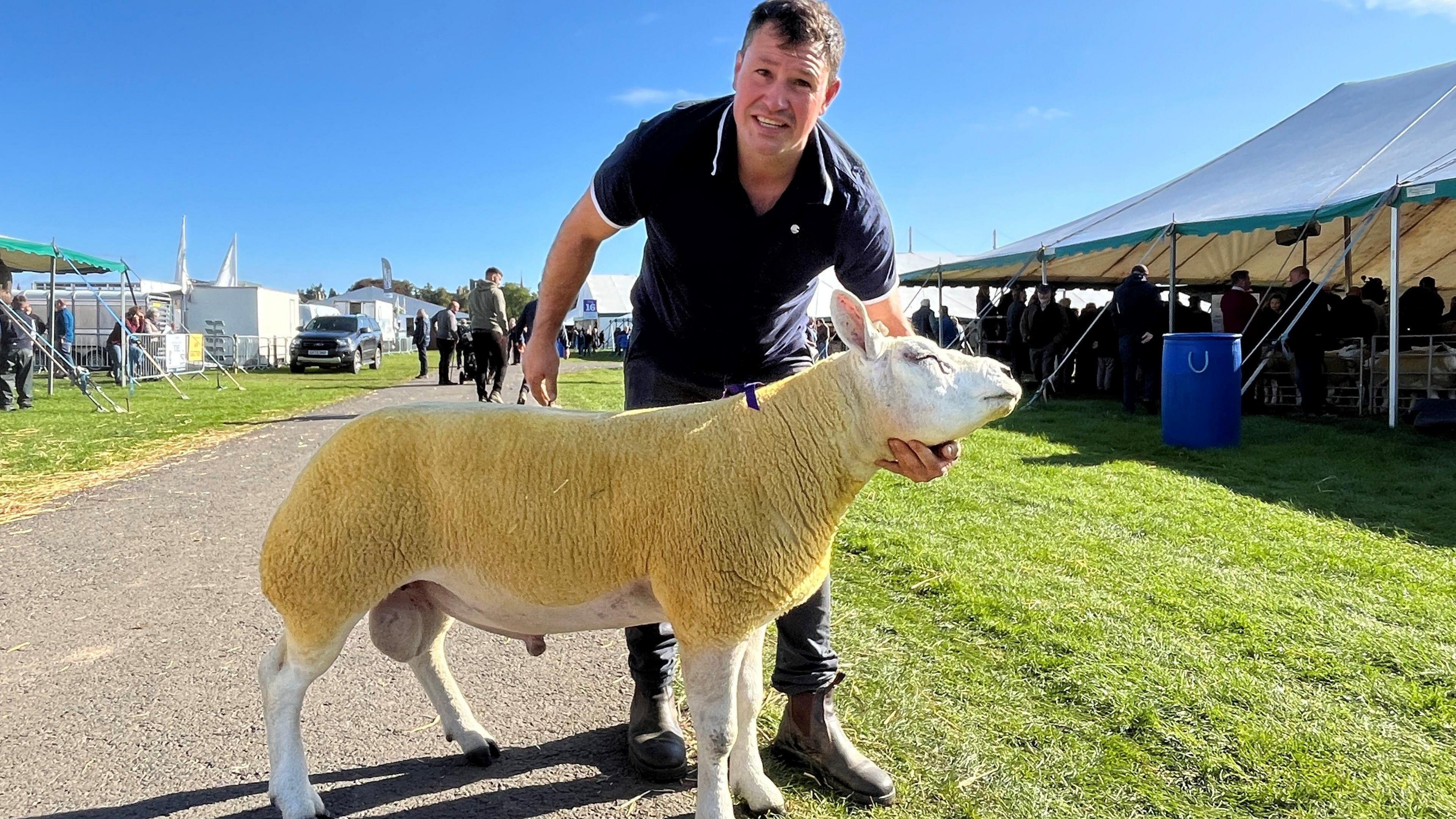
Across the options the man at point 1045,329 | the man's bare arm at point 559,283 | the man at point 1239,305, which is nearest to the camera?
the man's bare arm at point 559,283

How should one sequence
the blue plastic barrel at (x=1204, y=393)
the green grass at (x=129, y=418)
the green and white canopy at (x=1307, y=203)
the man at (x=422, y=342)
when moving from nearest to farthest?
the green grass at (x=129, y=418) → the blue plastic barrel at (x=1204, y=393) → the green and white canopy at (x=1307, y=203) → the man at (x=422, y=342)

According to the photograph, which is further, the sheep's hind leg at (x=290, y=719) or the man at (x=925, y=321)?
the man at (x=925, y=321)

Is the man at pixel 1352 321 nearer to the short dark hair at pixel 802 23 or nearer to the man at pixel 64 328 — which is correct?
the short dark hair at pixel 802 23

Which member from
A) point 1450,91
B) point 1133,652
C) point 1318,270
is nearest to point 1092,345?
point 1450,91

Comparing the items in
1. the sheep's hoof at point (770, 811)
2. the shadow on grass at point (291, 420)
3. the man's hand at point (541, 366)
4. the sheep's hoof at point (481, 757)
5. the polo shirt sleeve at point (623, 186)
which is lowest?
the sheep's hoof at point (770, 811)

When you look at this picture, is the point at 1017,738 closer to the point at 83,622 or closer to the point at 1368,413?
the point at 83,622

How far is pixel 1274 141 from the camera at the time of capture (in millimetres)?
13602

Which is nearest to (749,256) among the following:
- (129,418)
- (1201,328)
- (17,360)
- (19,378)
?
(129,418)

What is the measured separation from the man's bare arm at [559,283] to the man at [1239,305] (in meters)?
11.7

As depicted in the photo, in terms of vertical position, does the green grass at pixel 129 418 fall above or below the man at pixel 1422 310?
below

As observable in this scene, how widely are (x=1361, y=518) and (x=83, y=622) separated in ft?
22.4

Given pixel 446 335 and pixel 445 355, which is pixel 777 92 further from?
pixel 445 355

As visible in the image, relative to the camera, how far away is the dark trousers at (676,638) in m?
2.37

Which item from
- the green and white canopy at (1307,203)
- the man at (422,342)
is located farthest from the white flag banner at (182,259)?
the green and white canopy at (1307,203)
